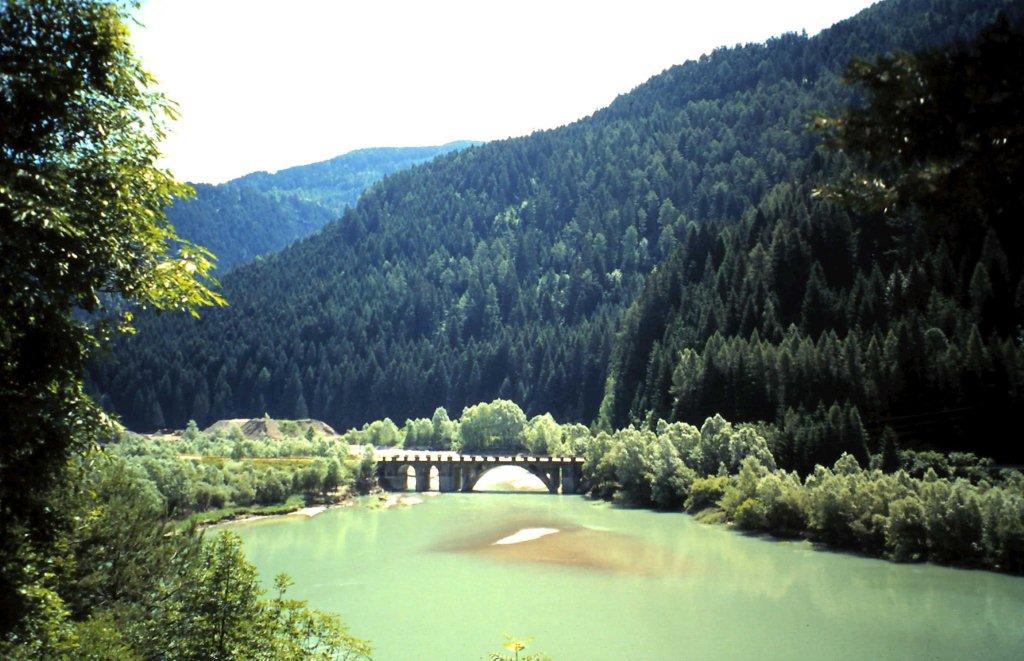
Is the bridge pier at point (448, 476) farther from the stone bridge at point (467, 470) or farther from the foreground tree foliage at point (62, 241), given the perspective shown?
the foreground tree foliage at point (62, 241)

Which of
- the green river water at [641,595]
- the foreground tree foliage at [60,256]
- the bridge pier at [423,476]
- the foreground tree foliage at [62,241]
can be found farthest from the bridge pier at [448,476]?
the foreground tree foliage at [62,241]

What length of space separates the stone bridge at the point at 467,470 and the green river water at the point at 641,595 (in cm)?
4524

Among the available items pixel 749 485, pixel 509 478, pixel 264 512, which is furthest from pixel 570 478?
pixel 749 485

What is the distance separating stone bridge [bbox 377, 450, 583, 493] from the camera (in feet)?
419

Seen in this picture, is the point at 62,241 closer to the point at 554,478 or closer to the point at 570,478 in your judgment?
the point at 570,478

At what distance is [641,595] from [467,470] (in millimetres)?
81631

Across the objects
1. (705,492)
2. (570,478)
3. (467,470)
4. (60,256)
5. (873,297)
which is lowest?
(570,478)

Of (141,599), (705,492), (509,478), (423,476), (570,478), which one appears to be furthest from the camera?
(509,478)

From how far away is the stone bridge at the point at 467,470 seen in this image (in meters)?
128

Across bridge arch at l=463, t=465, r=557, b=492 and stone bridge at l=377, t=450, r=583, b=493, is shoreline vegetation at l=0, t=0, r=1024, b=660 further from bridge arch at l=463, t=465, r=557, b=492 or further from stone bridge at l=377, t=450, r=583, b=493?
bridge arch at l=463, t=465, r=557, b=492

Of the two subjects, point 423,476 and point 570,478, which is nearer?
point 570,478

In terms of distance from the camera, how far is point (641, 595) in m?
53.0

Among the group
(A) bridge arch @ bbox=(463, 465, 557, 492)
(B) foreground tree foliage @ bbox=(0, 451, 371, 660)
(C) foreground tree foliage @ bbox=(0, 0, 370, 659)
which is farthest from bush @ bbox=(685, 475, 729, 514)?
(C) foreground tree foliage @ bbox=(0, 0, 370, 659)

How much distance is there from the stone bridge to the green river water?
4524 centimetres
